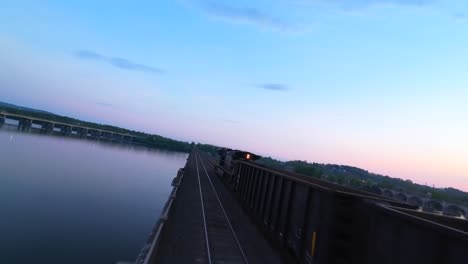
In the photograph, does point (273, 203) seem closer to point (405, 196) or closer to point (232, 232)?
point (232, 232)

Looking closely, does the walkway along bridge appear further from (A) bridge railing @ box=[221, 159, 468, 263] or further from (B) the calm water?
(B) the calm water

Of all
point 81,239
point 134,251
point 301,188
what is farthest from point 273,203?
point 81,239

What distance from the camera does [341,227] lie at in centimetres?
1051

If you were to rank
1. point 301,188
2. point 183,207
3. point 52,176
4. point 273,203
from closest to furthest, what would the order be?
point 301,188 < point 273,203 < point 183,207 < point 52,176

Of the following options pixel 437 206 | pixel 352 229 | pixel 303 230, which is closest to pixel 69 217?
pixel 303 230

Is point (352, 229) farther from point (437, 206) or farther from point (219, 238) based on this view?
point (437, 206)

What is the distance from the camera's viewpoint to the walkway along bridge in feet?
22.7

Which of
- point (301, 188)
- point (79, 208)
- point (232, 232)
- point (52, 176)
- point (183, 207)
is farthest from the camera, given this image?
point (52, 176)

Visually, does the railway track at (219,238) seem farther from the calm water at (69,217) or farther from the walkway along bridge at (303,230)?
the calm water at (69,217)

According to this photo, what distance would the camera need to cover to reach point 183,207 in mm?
27875

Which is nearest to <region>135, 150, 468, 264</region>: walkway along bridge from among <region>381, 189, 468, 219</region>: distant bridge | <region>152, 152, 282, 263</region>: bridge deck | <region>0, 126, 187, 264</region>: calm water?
<region>152, 152, 282, 263</region>: bridge deck

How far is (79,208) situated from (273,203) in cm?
2665

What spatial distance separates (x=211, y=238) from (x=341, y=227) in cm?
1005

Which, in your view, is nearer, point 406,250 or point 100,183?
point 406,250
